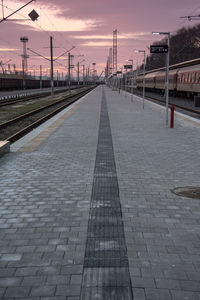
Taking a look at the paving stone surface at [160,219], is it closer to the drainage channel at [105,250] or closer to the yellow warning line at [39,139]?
the drainage channel at [105,250]

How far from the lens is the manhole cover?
18.1ft

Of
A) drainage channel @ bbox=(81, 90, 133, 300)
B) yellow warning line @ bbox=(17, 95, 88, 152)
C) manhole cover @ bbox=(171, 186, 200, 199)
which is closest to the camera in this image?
drainage channel @ bbox=(81, 90, 133, 300)

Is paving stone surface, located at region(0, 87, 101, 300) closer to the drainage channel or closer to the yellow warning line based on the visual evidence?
the drainage channel

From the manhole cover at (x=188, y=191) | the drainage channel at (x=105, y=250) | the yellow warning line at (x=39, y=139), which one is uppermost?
the yellow warning line at (x=39, y=139)

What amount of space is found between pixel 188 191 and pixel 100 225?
2.12 meters

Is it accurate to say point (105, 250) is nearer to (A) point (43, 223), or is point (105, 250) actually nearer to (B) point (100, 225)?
(B) point (100, 225)

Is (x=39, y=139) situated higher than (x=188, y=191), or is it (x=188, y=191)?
(x=39, y=139)

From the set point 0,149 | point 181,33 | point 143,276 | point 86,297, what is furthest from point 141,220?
point 181,33

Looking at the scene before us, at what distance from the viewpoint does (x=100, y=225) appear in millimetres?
4344

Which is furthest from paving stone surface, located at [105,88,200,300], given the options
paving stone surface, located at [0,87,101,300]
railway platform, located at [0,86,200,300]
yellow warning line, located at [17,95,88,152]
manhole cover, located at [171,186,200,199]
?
yellow warning line, located at [17,95,88,152]

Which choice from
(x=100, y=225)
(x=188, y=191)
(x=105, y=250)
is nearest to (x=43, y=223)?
(x=100, y=225)

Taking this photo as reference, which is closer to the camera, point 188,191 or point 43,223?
point 43,223

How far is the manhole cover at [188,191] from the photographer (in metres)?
5.53

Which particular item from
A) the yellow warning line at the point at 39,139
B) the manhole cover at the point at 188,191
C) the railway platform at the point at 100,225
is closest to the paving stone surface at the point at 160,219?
the railway platform at the point at 100,225
